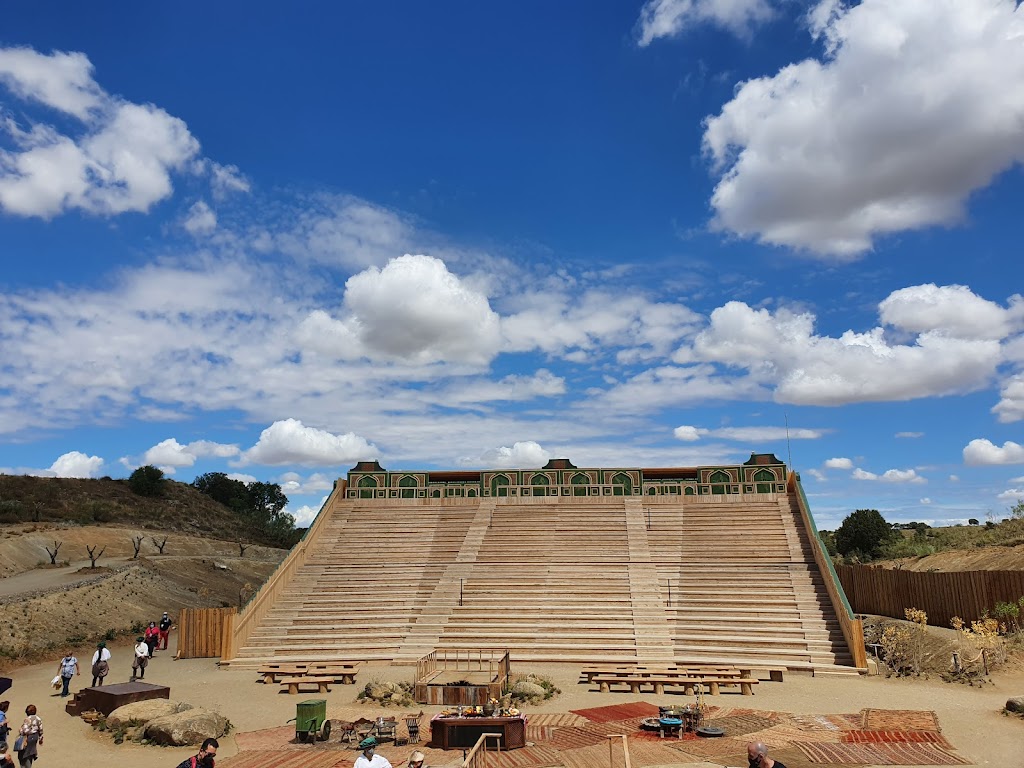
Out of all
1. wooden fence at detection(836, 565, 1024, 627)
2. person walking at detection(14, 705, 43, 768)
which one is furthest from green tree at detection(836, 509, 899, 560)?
person walking at detection(14, 705, 43, 768)

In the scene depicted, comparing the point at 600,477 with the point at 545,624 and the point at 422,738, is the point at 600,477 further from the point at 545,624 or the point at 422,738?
the point at 422,738

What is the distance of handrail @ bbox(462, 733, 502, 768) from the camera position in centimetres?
1086

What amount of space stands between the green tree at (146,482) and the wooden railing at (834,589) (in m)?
75.0

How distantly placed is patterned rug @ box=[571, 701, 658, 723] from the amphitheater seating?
598 centimetres

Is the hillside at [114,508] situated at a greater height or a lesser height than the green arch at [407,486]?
greater

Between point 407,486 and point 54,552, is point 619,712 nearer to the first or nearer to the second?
point 407,486

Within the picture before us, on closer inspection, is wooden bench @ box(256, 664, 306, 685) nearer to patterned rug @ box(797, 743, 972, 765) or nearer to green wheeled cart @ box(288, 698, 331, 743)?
green wheeled cart @ box(288, 698, 331, 743)

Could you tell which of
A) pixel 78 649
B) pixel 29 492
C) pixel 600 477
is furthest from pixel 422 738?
pixel 29 492

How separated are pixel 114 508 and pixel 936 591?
234ft

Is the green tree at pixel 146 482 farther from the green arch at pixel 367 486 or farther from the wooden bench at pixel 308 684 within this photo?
the wooden bench at pixel 308 684

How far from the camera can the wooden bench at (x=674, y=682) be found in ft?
62.1

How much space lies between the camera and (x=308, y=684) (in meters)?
Result: 20.8

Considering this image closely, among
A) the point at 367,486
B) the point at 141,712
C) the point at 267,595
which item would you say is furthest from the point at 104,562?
the point at 141,712

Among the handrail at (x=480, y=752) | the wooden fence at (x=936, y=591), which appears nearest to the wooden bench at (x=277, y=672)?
the handrail at (x=480, y=752)
